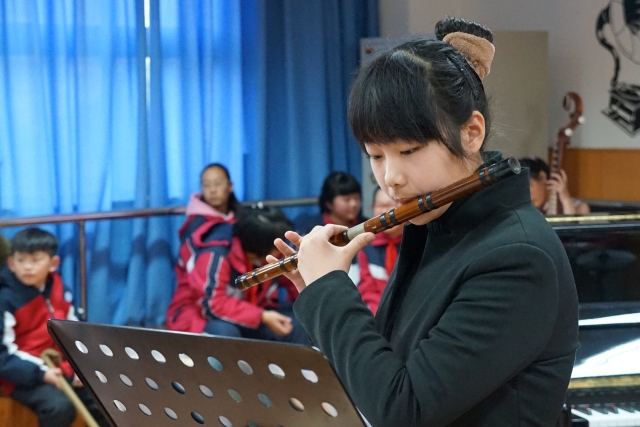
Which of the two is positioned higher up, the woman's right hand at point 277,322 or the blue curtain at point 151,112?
the blue curtain at point 151,112

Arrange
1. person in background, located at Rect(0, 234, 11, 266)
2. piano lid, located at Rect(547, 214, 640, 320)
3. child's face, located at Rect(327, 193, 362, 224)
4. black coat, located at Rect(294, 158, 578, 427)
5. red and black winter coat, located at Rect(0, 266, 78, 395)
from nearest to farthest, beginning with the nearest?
black coat, located at Rect(294, 158, 578, 427)
piano lid, located at Rect(547, 214, 640, 320)
red and black winter coat, located at Rect(0, 266, 78, 395)
person in background, located at Rect(0, 234, 11, 266)
child's face, located at Rect(327, 193, 362, 224)

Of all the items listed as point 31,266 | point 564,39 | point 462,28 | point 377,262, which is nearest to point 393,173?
point 462,28

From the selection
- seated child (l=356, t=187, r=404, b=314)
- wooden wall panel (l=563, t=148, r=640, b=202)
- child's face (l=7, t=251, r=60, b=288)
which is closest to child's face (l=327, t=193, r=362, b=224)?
seated child (l=356, t=187, r=404, b=314)

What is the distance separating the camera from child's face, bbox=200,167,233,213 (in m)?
3.34

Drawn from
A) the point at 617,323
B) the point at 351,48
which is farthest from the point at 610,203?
the point at 617,323

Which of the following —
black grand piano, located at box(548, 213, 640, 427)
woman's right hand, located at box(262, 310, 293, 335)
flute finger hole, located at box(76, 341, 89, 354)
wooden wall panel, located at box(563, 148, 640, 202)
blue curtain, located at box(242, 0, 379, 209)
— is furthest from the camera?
blue curtain, located at box(242, 0, 379, 209)

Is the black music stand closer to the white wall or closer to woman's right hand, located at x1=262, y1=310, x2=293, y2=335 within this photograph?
woman's right hand, located at x1=262, y1=310, x2=293, y2=335

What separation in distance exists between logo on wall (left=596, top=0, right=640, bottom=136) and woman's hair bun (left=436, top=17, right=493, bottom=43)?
111 inches

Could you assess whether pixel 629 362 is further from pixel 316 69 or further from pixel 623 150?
pixel 316 69

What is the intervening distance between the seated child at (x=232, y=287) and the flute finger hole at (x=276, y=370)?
2.08 meters

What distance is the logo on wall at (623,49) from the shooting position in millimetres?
3553

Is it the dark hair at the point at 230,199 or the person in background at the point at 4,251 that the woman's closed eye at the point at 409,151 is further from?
the dark hair at the point at 230,199

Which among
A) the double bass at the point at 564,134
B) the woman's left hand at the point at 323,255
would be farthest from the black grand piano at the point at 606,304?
the double bass at the point at 564,134

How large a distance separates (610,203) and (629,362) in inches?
79.0
